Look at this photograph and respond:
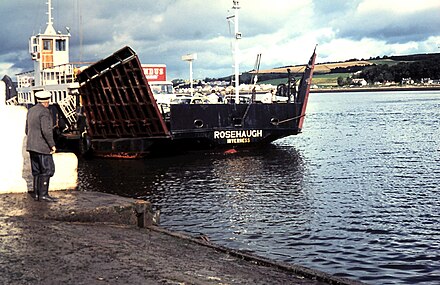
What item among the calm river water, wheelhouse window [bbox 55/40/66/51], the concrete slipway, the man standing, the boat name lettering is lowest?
the calm river water

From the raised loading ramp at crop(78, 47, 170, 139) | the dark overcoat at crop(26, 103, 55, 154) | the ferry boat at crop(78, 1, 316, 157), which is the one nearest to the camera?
the dark overcoat at crop(26, 103, 55, 154)

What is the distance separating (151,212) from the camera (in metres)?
9.59

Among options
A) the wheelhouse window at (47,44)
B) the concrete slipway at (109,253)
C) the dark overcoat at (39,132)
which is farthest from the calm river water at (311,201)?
the wheelhouse window at (47,44)

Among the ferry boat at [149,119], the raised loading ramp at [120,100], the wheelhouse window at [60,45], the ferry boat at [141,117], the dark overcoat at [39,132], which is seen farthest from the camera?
the wheelhouse window at [60,45]

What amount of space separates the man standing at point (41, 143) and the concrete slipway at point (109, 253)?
1.17 feet

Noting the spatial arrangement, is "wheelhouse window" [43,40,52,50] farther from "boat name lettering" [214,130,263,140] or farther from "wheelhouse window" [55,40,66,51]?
"boat name lettering" [214,130,263,140]

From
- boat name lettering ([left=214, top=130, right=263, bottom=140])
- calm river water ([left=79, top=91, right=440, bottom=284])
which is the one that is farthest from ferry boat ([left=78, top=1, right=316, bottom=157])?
calm river water ([left=79, top=91, right=440, bottom=284])

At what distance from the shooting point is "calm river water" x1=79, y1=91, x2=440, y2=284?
10609mm

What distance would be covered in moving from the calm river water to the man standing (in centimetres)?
373

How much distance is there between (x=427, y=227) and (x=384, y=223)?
0.95 meters

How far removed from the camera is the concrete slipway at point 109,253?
640 cm

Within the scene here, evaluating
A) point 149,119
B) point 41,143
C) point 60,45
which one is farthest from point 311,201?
point 60,45

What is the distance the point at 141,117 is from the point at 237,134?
5.10 meters

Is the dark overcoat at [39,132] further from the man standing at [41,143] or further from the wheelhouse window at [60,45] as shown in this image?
the wheelhouse window at [60,45]
